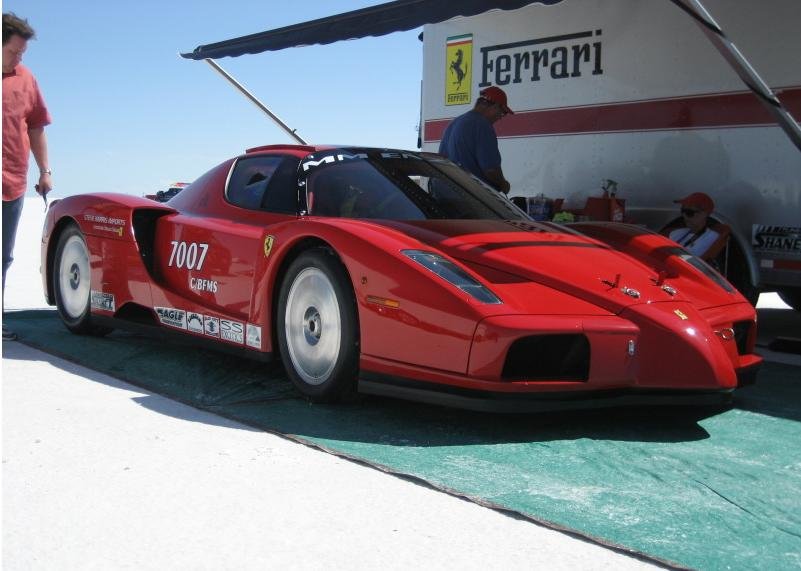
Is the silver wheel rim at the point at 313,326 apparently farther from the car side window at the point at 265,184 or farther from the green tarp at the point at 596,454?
the car side window at the point at 265,184

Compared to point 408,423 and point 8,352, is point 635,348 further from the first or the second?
point 8,352

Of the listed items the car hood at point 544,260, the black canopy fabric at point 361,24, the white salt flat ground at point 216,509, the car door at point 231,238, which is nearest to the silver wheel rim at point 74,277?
the car door at point 231,238

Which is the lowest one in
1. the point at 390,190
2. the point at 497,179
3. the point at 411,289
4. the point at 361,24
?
the point at 411,289

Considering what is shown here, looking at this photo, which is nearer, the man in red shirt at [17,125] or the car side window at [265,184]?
the car side window at [265,184]

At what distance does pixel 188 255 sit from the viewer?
15.8 feet

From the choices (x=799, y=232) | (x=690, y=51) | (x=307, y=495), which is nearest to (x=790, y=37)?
(x=690, y=51)

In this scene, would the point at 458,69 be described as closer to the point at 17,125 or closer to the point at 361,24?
the point at 361,24

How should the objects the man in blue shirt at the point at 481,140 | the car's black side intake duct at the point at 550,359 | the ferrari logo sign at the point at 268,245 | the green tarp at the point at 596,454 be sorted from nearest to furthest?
the green tarp at the point at 596,454
the car's black side intake duct at the point at 550,359
the ferrari logo sign at the point at 268,245
the man in blue shirt at the point at 481,140

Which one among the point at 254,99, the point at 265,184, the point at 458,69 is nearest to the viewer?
the point at 265,184

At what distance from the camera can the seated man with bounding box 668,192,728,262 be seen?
21.5ft

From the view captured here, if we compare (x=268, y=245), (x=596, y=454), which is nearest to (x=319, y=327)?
(x=268, y=245)

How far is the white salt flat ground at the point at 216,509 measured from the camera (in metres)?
2.34

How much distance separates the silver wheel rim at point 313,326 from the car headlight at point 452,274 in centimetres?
40

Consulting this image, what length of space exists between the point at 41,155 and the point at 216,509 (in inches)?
148
